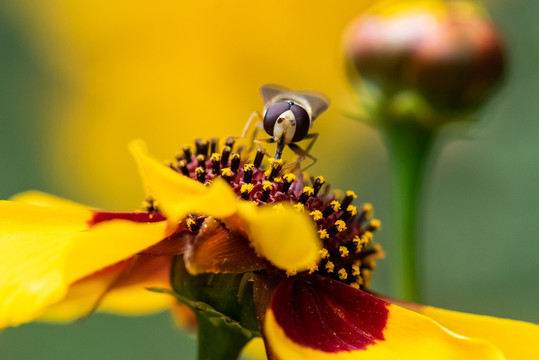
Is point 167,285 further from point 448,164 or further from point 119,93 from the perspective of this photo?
point 119,93

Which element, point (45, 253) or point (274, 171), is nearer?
point (45, 253)

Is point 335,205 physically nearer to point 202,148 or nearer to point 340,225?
point 340,225

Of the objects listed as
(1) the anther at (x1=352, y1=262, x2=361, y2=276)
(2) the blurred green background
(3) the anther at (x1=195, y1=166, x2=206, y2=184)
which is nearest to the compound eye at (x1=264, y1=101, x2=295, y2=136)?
(3) the anther at (x1=195, y1=166, x2=206, y2=184)

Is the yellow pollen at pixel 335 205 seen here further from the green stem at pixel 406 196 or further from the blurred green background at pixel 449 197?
the blurred green background at pixel 449 197

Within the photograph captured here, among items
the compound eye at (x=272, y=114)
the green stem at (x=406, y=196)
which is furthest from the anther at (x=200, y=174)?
the green stem at (x=406, y=196)

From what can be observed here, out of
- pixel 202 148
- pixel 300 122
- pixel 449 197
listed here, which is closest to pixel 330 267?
pixel 300 122

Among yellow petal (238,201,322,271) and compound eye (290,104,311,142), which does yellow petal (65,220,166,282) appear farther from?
compound eye (290,104,311,142)
